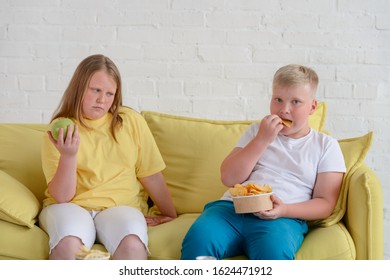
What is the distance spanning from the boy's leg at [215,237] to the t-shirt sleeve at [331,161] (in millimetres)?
399

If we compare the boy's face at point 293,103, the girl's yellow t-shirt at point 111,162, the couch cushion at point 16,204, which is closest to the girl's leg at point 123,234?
the girl's yellow t-shirt at point 111,162

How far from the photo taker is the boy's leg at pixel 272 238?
7.52 feet

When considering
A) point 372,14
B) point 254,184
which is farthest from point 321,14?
point 254,184

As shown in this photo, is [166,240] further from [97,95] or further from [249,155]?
[97,95]

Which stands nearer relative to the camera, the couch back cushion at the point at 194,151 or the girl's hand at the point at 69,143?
the girl's hand at the point at 69,143

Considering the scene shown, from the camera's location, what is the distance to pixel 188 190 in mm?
2961

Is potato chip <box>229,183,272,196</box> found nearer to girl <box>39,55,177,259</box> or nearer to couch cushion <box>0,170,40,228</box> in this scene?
girl <box>39,55,177,259</box>

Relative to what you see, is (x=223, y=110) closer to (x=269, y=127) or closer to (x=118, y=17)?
(x=118, y=17)

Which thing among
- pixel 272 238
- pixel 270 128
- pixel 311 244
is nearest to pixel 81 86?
pixel 270 128

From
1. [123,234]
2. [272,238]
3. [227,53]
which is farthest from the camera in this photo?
[227,53]

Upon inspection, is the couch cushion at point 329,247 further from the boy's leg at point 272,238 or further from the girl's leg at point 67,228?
the girl's leg at point 67,228

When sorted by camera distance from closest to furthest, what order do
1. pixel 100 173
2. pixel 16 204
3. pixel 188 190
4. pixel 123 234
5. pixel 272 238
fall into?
pixel 272 238 < pixel 123 234 < pixel 16 204 < pixel 100 173 < pixel 188 190

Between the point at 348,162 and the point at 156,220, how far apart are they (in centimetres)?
82
